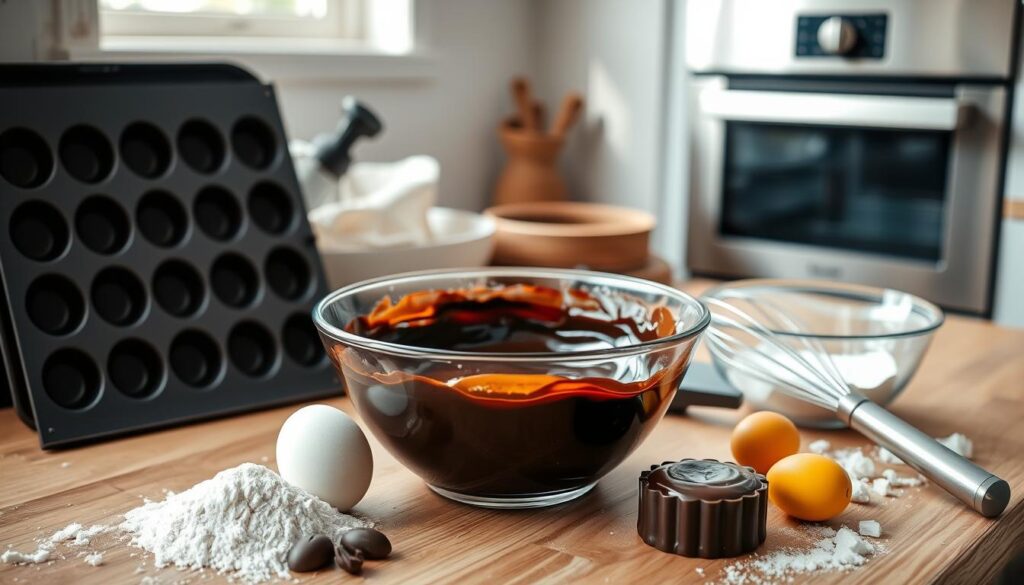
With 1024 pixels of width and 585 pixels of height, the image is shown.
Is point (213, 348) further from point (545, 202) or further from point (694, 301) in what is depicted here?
point (545, 202)

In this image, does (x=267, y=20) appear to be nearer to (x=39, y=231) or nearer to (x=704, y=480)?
(x=39, y=231)

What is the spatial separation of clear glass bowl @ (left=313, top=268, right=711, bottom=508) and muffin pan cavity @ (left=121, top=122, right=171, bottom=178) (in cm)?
30

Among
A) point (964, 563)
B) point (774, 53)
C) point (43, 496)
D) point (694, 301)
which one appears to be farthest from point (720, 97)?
point (43, 496)

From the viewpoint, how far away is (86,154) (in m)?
0.88

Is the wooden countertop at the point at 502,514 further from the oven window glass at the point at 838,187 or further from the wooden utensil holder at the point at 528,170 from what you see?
the wooden utensil holder at the point at 528,170

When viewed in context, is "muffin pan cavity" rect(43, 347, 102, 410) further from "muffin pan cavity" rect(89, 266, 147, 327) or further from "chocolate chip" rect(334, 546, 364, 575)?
"chocolate chip" rect(334, 546, 364, 575)

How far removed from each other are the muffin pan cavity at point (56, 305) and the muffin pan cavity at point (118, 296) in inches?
0.6

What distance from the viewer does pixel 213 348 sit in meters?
0.89

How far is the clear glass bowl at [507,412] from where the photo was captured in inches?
24.3

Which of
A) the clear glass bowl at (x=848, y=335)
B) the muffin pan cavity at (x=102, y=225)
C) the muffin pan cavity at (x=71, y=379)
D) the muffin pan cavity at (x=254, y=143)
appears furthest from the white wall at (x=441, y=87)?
the clear glass bowl at (x=848, y=335)

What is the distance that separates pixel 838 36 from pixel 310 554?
1.03 meters

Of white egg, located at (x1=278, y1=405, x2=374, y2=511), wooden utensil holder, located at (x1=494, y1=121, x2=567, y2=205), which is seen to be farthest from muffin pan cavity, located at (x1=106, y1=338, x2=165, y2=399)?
wooden utensil holder, located at (x1=494, y1=121, x2=567, y2=205)

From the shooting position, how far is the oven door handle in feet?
4.17

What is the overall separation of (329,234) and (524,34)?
722mm
